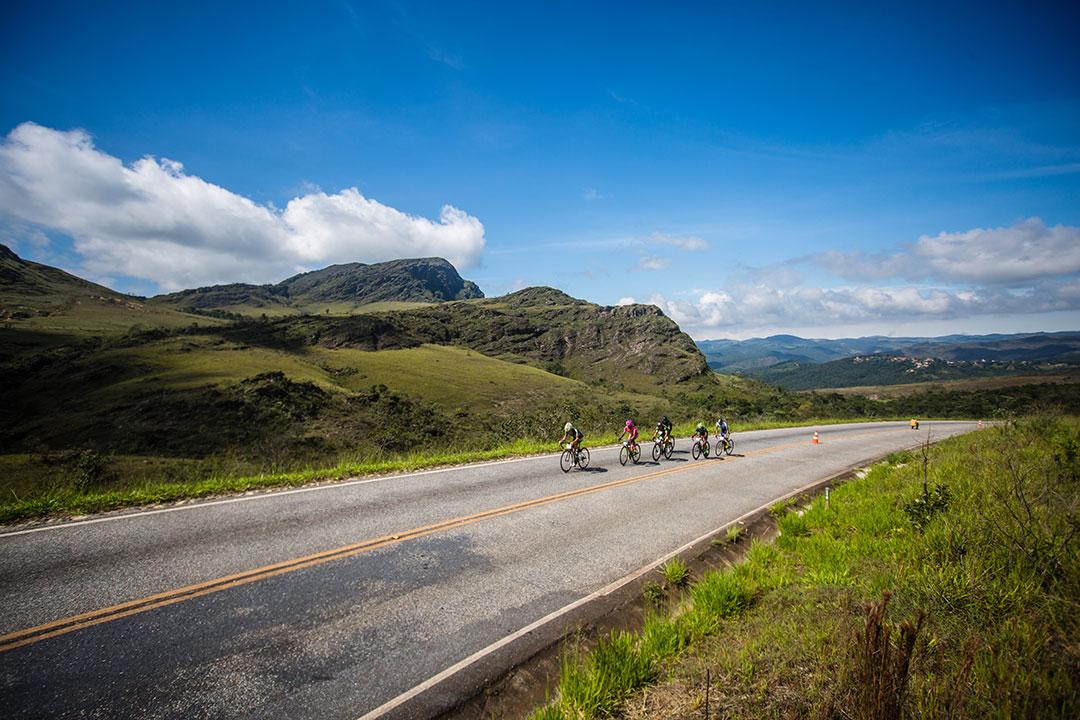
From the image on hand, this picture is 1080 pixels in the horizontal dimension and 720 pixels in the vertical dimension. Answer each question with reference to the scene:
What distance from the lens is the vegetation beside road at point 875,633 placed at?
271 cm

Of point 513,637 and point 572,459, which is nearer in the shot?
point 513,637

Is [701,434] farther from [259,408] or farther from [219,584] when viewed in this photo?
[259,408]

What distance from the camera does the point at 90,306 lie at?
450ft

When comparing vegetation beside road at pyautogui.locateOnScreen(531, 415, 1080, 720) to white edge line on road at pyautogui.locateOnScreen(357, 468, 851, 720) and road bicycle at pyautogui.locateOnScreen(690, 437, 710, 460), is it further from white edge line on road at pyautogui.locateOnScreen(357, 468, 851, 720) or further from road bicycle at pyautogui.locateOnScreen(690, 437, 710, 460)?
road bicycle at pyautogui.locateOnScreen(690, 437, 710, 460)

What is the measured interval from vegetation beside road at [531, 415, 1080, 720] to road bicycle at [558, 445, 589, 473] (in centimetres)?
664

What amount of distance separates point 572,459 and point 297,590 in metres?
9.10

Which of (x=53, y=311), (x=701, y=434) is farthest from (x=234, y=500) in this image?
(x=53, y=311)

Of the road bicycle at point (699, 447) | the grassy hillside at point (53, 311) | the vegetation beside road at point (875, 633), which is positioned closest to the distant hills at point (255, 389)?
the grassy hillside at point (53, 311)

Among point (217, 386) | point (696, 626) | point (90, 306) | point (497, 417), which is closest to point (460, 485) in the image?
point (696, 626)

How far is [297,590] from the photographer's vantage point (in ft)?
17.5

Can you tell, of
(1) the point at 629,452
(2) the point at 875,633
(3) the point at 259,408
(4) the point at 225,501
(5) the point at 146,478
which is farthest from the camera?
(3) the point at 259,408

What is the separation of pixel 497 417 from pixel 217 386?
3549cm

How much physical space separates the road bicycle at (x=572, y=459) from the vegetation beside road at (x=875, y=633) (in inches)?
262

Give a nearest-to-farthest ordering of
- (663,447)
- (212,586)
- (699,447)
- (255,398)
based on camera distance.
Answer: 1. (212,586)
2. (663,447)
3. (699,447)
4. (255,398)
